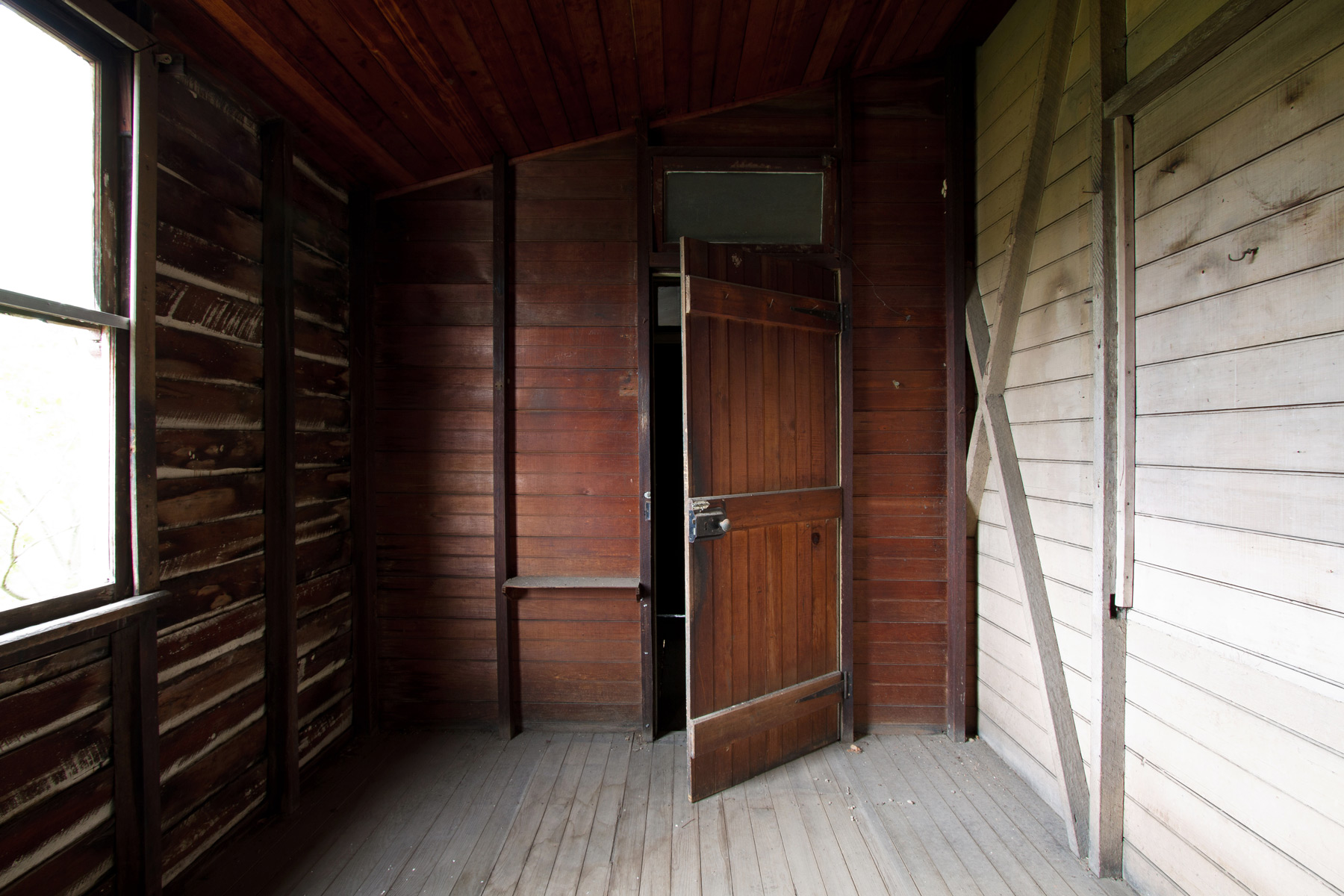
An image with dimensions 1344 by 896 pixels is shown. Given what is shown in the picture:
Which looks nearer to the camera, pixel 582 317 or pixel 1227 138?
pixel 1227 138

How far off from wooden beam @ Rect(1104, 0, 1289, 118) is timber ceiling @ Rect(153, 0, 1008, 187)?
85 cm

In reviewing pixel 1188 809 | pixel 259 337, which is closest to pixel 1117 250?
pixel 1188 809

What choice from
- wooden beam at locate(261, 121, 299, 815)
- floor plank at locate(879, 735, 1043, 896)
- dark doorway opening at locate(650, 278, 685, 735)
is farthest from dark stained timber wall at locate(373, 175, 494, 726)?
floor plank at locate(879, 735, 1043, 896)

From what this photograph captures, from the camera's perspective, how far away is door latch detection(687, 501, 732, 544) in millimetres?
2125

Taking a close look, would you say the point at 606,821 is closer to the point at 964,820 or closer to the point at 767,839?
the point at 767,839

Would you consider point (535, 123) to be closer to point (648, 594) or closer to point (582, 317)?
point (582, 317)

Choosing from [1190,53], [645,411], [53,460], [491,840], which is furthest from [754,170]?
[491,840]

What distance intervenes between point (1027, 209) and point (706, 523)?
1589 millimetres

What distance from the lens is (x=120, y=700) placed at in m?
1.47

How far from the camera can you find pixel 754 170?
2486 millimetres

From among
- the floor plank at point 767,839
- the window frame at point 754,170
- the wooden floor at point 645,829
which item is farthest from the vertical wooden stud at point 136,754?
the window frame at point 754,170

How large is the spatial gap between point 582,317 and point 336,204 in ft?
3.63

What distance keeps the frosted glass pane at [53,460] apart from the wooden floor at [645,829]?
103 cm

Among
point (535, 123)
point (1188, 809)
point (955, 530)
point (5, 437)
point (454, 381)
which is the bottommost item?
point (1188, 809)
